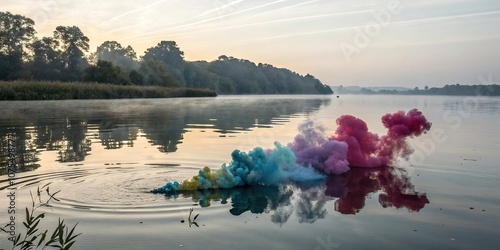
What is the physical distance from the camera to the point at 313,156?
39.3 ft

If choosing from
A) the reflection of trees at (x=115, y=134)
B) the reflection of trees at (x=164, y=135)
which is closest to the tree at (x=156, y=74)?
the reflection of trees at (x=115, y=134)

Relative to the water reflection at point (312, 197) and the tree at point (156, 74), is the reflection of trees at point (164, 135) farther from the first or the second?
the tree at point (156, 74)

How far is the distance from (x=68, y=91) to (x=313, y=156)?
4732cm

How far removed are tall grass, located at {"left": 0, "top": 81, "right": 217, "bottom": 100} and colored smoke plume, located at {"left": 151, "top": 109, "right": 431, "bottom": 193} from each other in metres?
41.0

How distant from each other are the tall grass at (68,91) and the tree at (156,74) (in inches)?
771

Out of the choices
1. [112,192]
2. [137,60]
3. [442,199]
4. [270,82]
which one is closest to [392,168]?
[442,199]

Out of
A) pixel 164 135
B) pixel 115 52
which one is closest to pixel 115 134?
pixel 164 135

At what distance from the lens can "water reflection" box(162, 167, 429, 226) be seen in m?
8.18

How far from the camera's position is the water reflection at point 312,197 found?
8.18 m

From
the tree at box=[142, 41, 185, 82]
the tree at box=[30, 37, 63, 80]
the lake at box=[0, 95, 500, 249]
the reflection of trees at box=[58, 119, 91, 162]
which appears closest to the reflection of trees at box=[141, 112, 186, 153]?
the lake at box=[0, 95, 500, 249]

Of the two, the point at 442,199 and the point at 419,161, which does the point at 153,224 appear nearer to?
the point at 442,199

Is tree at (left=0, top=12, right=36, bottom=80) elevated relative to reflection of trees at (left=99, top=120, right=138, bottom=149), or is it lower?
elevated

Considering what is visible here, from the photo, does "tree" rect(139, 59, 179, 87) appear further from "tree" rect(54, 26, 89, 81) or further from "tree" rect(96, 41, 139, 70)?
"tree" rect(96, 41, 139, 70)

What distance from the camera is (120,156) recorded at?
13422 millimetres
